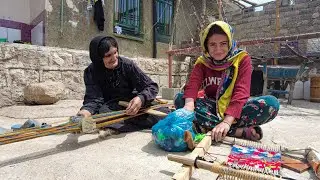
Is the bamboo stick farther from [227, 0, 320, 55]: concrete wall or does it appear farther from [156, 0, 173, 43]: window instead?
[227, 0, 320, 55]: concrete wall

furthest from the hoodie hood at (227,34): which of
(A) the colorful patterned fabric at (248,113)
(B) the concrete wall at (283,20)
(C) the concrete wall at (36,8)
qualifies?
(B) the concrete wall at (283,20)

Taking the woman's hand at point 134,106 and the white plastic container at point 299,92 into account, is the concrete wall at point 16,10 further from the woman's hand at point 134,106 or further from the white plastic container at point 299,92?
the white plastic container at point 299,92

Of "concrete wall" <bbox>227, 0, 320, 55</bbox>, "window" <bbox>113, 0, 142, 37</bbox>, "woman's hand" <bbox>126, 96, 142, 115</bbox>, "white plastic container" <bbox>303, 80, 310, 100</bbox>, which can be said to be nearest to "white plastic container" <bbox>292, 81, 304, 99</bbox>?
"white plastic container" <bbox>303, 80, 310, 100</bbox>

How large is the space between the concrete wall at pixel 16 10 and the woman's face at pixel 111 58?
422cm

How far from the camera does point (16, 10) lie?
5.75 m

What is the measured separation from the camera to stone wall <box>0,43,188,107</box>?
3.99 meters

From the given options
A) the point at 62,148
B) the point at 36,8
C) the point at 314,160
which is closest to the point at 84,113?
the point at 62,148

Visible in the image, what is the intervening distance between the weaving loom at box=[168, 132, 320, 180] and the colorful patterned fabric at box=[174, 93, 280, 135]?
8.8 inches

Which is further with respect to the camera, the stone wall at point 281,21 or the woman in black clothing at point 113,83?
the stone wall at point 281,21

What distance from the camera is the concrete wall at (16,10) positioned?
213 inches

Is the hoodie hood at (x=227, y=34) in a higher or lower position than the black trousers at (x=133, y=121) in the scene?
higher

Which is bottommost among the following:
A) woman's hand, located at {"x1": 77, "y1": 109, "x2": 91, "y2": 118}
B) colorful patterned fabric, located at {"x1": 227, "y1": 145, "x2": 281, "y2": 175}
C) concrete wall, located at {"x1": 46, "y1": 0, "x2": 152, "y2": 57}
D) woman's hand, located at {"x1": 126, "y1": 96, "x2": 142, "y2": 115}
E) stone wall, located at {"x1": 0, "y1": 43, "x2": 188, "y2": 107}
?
colorful patterned fabric, located at {"x1": 227, "y1": 145, "x2": 281, "y2": 175}

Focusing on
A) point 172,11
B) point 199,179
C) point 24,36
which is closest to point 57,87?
point 24,36

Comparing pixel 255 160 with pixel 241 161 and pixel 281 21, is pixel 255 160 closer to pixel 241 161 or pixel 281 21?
pixel 241 161
